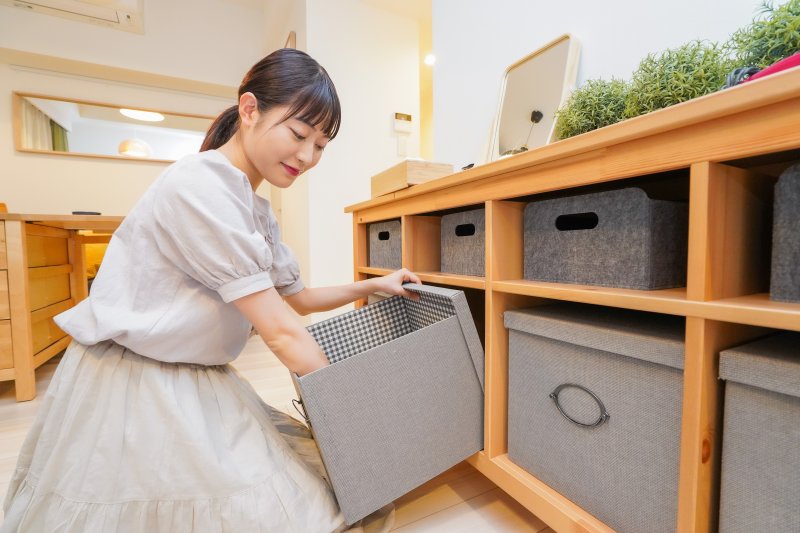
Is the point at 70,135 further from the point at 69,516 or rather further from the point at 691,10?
the point at 691,10

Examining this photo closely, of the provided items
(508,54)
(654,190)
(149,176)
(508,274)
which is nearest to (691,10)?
(654,190)

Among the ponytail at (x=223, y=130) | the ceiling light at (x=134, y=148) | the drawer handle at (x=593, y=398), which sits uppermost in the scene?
the ceiling light at (x=134, y=148)

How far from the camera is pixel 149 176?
3197mm

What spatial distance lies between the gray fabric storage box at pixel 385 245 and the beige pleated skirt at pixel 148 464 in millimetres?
625

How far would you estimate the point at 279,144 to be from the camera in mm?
718

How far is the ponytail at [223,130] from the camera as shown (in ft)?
2.71

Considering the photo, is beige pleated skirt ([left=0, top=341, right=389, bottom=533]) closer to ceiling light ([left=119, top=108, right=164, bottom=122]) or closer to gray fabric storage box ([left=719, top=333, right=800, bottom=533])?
gray fabric storage box ([left=719, top=333, right=800, bottom=533])

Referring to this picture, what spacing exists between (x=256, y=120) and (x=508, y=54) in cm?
89

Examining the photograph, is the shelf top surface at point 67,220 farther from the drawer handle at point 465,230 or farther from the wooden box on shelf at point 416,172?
the drawer handle at point 465,230

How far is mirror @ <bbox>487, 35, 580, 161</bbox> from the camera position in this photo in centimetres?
100

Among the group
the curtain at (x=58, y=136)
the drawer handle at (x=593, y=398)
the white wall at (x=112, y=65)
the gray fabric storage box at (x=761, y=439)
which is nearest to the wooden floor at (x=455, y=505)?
the drawer handle at (x=593, y=398)

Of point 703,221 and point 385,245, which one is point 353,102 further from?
point 703,221

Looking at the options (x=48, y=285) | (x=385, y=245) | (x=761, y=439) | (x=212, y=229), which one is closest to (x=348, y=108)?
(x=385, y=245)

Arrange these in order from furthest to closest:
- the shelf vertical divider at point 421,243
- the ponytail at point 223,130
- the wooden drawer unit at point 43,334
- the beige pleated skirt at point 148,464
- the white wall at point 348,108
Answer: the white wall at point 348,108, the wooden drawer unit at point 43,334, the shelf vertical divider at point 421,243, the ponytail at point 223,130, the beige pleated skirt at point 148,464
